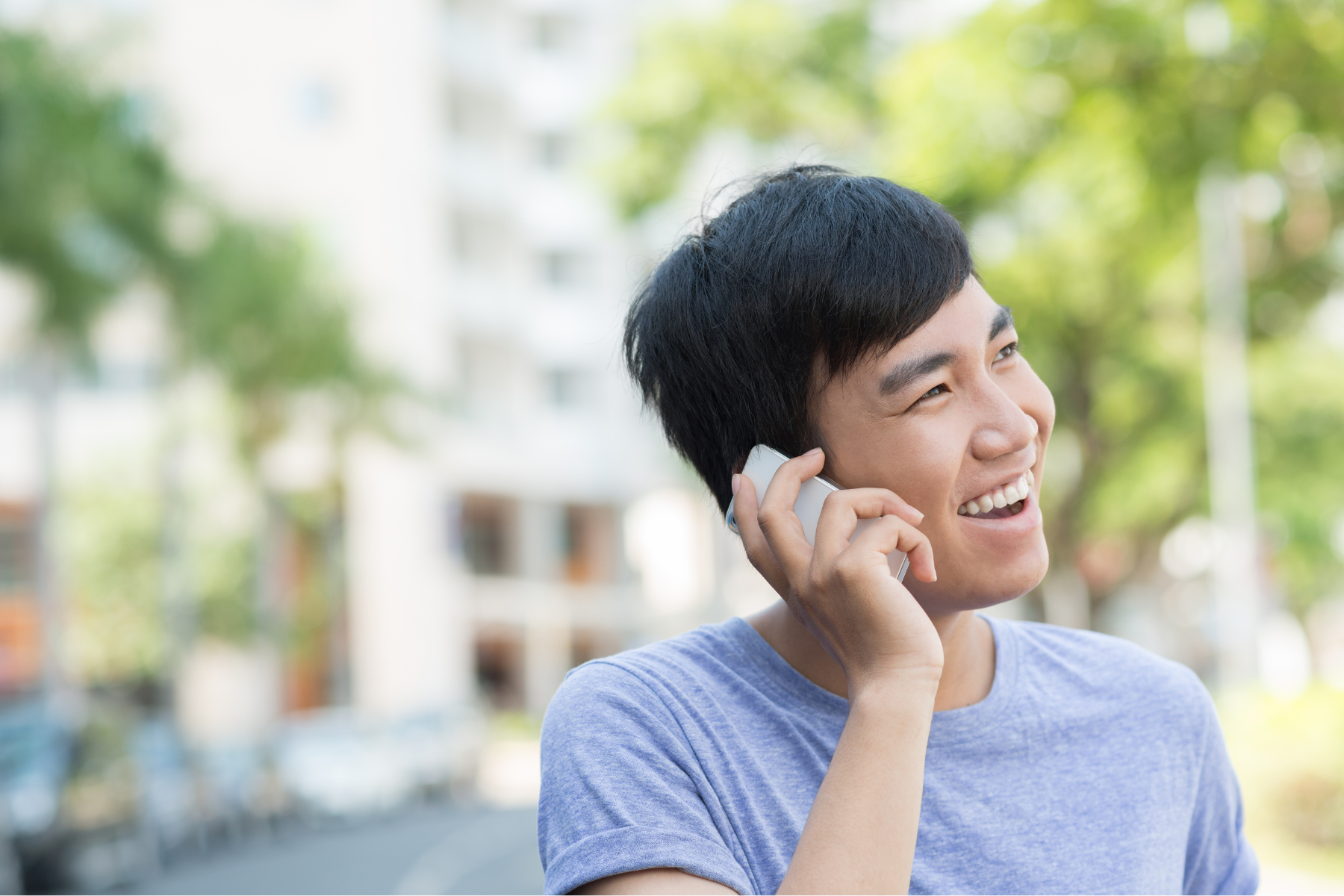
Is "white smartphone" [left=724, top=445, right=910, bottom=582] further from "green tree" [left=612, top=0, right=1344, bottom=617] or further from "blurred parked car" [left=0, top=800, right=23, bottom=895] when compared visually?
"blurred parked car" [left=0, top=800, right=23, bottom=895]

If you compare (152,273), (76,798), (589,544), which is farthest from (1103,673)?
(589,544)

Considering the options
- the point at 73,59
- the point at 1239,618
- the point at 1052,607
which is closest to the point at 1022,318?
the point at 1239,618

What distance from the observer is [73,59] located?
12.8 metres

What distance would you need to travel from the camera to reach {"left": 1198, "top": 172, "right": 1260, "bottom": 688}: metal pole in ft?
52.8

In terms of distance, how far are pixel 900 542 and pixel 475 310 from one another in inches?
1493

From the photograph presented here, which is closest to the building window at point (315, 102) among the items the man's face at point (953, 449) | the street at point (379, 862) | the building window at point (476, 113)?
the building window at point (476, 113)

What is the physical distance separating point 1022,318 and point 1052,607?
325 inches

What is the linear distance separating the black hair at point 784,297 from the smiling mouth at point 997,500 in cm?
23

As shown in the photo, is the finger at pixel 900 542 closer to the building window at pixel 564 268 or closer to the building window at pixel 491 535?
the building window at pixel 491 535

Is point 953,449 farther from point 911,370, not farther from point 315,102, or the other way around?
point 315,102

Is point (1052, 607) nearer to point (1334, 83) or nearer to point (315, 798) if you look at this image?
point (315, 798)

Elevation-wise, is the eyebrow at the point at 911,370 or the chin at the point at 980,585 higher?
the eyebrow at the point at 911,370

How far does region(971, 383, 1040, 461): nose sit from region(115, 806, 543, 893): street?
9226mm

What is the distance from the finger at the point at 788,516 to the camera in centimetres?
177
